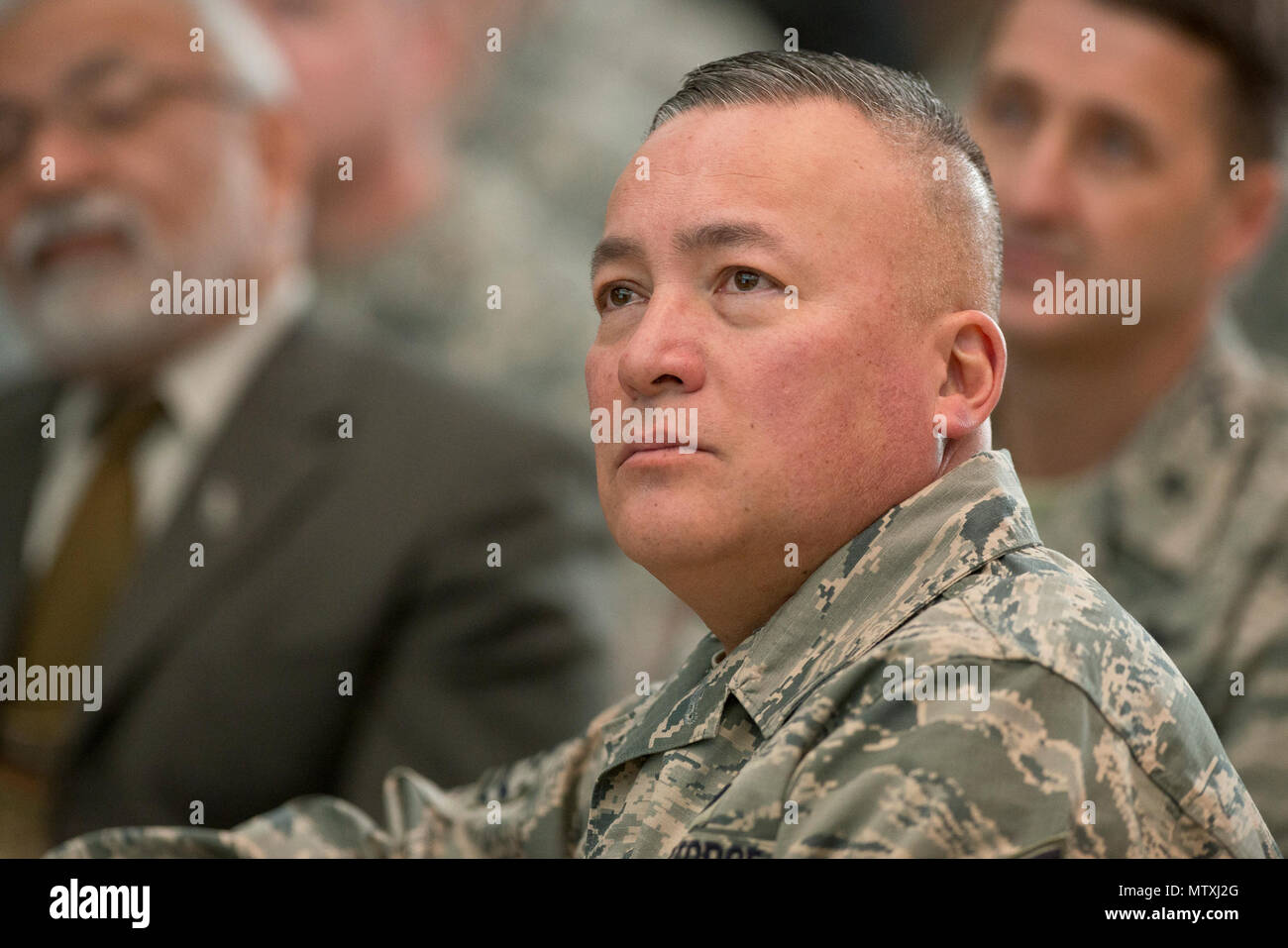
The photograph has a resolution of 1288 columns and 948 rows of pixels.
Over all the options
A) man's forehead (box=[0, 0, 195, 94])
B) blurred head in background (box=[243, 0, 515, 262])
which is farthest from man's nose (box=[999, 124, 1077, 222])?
man's forehead (box=[0, 0, 195, 94])

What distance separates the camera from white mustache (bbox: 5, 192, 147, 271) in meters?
2.20

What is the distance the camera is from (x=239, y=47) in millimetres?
2291

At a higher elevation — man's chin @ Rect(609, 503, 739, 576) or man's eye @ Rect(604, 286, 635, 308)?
man's eye @ Rect(604, 286, 635, 308)

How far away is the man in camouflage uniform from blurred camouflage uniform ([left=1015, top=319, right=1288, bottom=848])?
1.15m

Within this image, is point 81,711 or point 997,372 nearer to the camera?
point 997,372

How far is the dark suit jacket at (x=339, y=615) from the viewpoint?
194 centimetres

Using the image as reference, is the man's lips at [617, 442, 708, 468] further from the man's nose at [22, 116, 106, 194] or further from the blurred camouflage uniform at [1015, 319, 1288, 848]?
the man's nose at [22, 116, 106, 194]

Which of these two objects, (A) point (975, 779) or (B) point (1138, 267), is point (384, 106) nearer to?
(B) point (1138, 267)

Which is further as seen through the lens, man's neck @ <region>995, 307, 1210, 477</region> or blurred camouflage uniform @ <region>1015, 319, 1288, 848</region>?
man's neck @ <region>995, 307, 1210, 477</region>

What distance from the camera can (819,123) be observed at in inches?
38.3

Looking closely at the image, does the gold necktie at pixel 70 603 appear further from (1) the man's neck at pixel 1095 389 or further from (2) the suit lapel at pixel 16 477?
(1) the man's neck at pixel 1095 389
